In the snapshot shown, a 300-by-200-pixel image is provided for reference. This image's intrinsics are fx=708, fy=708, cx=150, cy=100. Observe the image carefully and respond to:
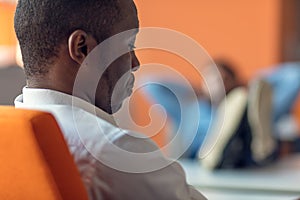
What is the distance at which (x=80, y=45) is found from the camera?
3.73ft

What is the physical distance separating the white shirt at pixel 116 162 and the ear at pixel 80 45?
8cm

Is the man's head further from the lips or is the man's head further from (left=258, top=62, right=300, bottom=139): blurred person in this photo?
(left=258, top=62, right=300, bottom=139): blurred person

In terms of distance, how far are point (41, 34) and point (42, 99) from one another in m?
0.11

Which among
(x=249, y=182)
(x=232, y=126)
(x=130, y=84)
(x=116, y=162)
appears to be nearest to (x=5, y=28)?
(x=232, y=126)

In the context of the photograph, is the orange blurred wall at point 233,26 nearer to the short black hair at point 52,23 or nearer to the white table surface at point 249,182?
the white table surface at point 249,182

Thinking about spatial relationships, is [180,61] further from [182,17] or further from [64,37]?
[64,37]

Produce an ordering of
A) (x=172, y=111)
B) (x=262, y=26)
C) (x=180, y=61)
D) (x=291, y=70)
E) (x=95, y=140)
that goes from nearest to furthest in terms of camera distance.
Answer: (x=95, y=140) < (x=172, y=111) < (x=291, y=70) < (x=180, y=61) < (x=262, y=26)

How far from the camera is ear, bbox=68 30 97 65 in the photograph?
3.70 feet

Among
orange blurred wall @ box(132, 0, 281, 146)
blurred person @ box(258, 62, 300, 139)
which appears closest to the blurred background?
orange blurred wall @ box(132, 0, 281, 146)

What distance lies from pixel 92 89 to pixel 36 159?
0.26 meters

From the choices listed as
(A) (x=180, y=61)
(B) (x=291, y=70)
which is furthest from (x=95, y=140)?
(A) (x=180, y=61)

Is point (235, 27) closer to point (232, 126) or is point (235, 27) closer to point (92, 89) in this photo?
point (232, 126)

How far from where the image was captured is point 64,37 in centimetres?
113

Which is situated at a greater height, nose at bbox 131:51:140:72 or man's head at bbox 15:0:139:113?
man's head at bbox 15:0:139:113
